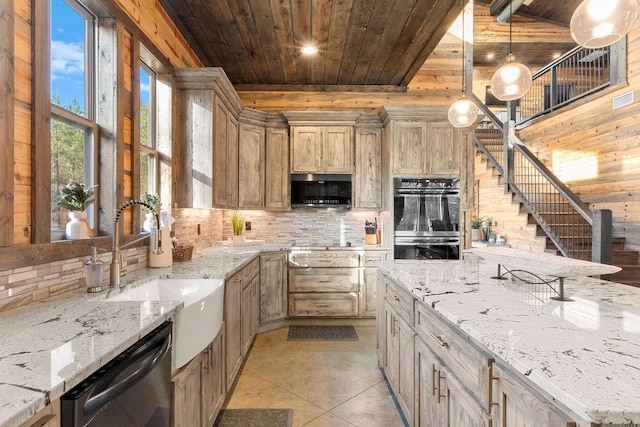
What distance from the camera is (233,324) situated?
251 centimetres

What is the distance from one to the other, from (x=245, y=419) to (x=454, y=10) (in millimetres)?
3633

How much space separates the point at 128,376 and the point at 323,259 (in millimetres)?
3007

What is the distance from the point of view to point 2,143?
4.33ft

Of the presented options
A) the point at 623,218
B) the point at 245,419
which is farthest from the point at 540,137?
the point at 245,419

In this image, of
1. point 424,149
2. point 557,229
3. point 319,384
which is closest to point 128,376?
point 319,384

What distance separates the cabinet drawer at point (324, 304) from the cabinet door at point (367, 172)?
3.89 feet

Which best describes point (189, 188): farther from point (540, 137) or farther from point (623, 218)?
point (540, 137)

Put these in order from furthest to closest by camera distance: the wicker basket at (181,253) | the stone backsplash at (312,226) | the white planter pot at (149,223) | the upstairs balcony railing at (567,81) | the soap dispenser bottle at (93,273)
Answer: the upstairs balcony railing at (567,81) → the stone backsplash at (312,226) → the wicker basket at (181,253) → the white planter pot at (149,223) → the soap dispenser bottle at (93,273)

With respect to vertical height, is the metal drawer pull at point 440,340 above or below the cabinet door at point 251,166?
below

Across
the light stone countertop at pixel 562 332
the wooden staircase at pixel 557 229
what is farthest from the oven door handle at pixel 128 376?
the wooden staircase at pixel 557 229

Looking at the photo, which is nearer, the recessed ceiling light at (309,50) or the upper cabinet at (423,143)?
the recessed ceiling light at (309,50)

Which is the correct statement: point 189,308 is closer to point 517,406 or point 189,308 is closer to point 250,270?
point 517,406

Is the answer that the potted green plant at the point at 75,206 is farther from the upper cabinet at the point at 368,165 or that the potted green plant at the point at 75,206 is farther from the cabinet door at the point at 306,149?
the upper cabinet at the point at 368,165

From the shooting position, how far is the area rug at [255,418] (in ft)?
7.15
